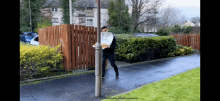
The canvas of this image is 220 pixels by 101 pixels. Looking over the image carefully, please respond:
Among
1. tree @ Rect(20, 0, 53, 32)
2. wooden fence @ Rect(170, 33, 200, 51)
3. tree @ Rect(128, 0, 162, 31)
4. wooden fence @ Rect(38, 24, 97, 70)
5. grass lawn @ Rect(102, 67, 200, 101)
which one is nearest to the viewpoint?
grass lawn @ Rect(102, 67, 200, 101)

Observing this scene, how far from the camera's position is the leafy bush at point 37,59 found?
569 centimetres

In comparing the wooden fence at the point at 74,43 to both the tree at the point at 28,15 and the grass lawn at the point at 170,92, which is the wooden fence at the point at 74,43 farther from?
the tree at the point at 28,15

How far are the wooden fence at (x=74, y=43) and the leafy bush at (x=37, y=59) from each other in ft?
1.14

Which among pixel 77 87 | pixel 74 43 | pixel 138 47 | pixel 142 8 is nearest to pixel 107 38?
pixel 74 43

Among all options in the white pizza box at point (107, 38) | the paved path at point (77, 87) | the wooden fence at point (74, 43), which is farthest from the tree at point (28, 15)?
the white pizza box at point (107, 38)

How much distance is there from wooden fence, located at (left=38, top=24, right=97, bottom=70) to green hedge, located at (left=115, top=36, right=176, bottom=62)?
2654mm

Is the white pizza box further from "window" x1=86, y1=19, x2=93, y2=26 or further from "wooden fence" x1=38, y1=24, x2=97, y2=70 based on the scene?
"window" x1=86, y1=19, x2=93, y2=26

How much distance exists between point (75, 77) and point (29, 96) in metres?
2.03

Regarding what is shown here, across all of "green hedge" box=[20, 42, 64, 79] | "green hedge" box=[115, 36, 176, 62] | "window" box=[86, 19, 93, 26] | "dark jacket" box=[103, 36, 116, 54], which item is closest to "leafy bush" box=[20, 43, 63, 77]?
"green hedge" box=[20, 42, 64, 79]

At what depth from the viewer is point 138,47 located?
9.66 metres

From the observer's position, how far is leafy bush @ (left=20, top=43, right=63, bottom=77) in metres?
5.69

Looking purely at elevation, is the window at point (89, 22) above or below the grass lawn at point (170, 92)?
above

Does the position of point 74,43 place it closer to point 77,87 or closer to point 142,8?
point 77,87

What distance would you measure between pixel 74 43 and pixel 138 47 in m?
4.09
